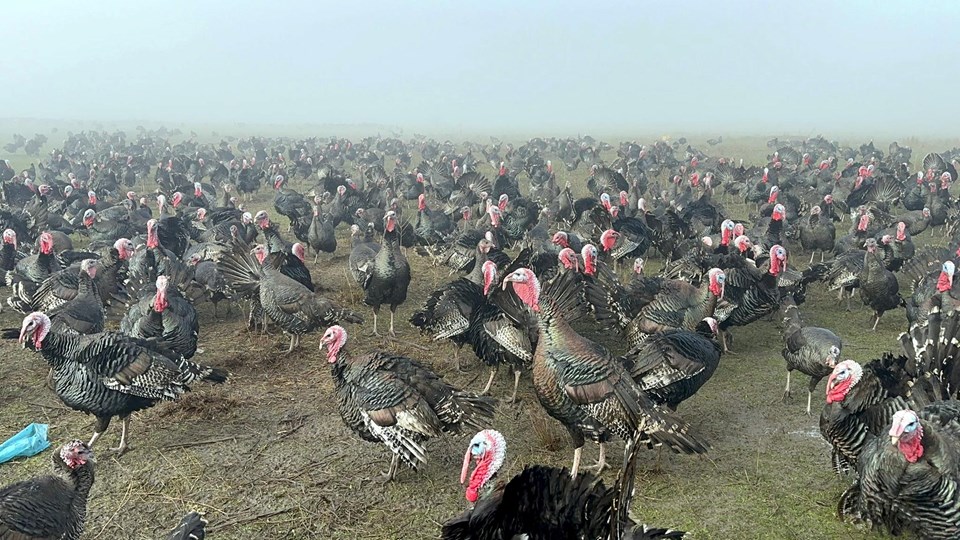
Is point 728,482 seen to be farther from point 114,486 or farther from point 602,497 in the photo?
point 114,486

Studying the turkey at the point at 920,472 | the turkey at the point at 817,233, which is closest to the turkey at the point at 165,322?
the turkey at the point at 920,472

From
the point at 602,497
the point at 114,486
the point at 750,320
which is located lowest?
the point at 114,486

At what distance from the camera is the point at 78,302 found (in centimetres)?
887

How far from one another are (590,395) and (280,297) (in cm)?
553

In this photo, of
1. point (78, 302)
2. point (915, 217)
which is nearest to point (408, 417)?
point (78, 302)

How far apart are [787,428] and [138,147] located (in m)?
44.8

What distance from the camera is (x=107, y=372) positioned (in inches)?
259

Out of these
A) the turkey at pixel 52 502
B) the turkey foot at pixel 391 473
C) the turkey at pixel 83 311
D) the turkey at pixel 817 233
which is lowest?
the turkey foot at pixel 391 473

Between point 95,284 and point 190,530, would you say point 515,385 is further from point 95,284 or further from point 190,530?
point 95,284

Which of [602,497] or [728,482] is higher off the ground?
[602,497]

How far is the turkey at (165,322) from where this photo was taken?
27.0 feet

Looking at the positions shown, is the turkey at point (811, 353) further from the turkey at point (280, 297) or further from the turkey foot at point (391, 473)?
the turkey at point (280, 297)

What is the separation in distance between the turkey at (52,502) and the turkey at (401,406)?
237 cm

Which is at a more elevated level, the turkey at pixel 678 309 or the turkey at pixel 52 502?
the turkey at pixel 678 309
